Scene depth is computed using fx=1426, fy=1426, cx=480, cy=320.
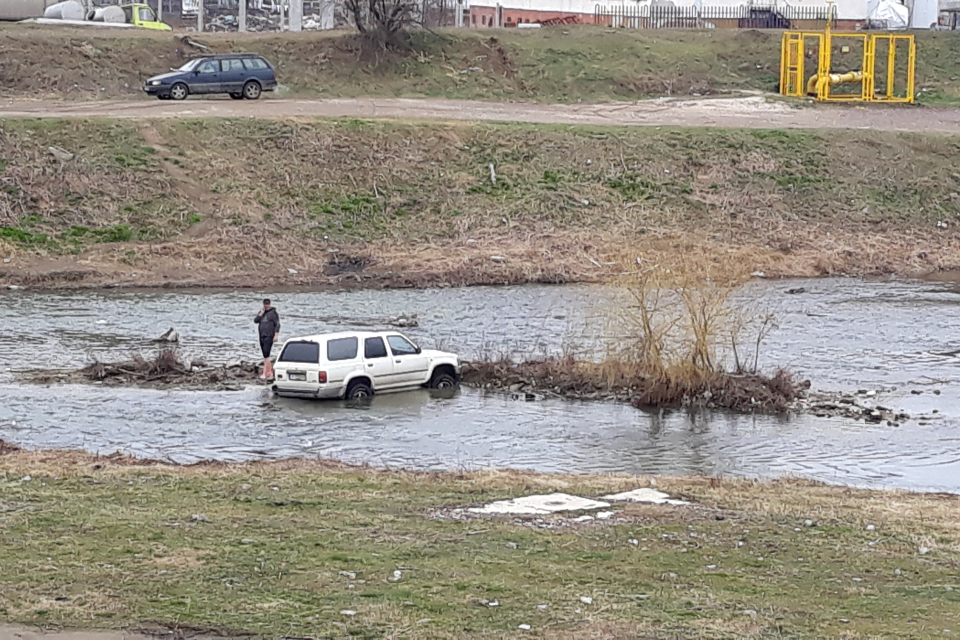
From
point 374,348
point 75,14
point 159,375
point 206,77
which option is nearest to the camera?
point 374,348

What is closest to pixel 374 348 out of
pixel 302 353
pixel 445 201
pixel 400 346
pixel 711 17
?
pixel 400 346

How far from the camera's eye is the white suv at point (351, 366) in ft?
81.2

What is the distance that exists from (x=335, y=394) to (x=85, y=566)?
536 inches

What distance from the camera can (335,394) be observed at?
24844 mm

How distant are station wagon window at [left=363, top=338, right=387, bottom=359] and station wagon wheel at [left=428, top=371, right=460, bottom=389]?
47.1 inches

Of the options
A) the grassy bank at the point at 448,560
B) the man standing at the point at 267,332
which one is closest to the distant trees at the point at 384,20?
the man standing at the point at 267,332

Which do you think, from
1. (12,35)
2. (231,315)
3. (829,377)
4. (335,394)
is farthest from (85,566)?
(12,35)

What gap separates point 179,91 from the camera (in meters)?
51.4

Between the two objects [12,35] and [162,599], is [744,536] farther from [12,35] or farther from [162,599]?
[12,35]

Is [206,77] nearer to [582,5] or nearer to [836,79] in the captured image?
[836,79]

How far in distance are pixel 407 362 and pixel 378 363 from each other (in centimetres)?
63

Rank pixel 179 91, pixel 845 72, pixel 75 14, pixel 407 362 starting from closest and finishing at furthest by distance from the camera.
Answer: pixel 407 362 < pixel 179 91 < pixel 845 72 < pixel 75 14

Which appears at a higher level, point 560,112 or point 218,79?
point 218,79

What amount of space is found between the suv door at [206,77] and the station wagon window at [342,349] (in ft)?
94.1
